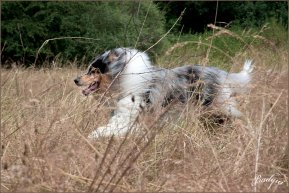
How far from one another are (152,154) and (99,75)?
2.26 m

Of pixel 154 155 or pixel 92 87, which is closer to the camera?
pixel 154 155

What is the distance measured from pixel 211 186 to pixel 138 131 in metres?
0.75

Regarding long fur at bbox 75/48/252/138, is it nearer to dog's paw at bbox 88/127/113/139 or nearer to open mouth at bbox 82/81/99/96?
open mouth at bbox 82/81/99/96

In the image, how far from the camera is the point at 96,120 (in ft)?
12.1

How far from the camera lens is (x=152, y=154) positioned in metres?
3.05

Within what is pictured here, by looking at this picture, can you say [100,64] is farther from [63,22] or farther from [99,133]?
[63,22]

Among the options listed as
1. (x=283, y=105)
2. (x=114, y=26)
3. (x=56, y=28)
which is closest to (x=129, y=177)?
(x=283, y=105)

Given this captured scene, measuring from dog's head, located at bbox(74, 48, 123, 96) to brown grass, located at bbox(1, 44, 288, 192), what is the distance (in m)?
1.46

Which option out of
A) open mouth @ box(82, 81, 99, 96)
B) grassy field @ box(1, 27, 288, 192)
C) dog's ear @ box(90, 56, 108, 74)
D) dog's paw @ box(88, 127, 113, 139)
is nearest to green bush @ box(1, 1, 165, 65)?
dog's ear @ box(90, 56, 108, 74)

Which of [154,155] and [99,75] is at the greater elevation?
[154,155]

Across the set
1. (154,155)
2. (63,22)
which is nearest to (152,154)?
(154,155)

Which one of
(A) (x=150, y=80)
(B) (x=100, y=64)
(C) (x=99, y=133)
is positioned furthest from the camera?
(B) (x=100, y=64)

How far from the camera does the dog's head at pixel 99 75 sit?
511 cm

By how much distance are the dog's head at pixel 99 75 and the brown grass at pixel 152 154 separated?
146cm
